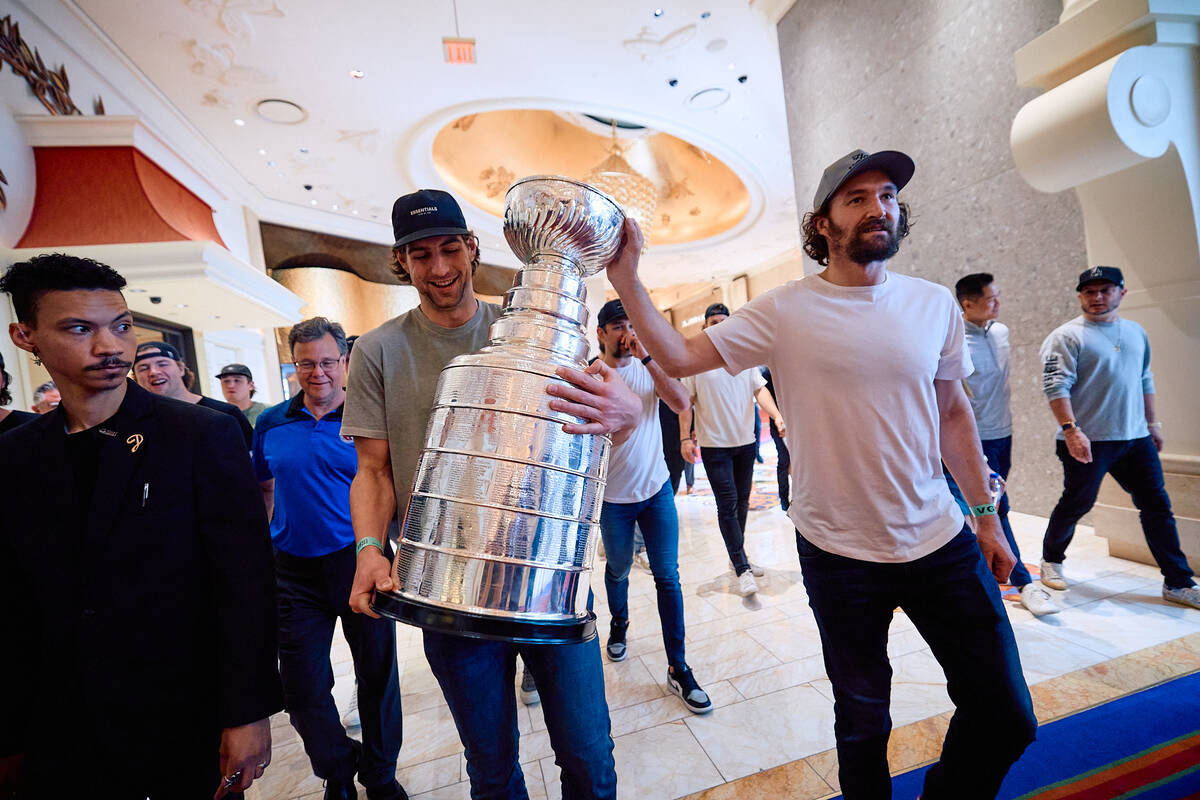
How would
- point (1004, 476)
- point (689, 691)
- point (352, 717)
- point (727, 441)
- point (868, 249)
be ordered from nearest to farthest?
point (868, 249)
point (689, 691)
point (352, 717)
point (1004, 476)
point (727, 441)

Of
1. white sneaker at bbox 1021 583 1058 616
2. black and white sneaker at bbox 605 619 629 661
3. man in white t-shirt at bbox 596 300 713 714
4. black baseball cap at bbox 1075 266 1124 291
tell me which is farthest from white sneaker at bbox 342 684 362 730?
black baseball cap at bbox 1075 266 1124 291

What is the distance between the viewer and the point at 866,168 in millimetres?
1589

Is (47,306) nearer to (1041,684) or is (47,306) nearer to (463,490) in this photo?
(463,490)

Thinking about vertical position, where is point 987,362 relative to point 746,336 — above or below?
below

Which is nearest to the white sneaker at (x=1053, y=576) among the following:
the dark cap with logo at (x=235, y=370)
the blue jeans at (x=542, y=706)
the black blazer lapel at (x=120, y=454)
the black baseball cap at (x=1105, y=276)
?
the black baseball cap at (x=1105, y=276)

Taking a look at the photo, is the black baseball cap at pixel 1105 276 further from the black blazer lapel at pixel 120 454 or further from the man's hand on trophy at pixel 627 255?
the black blazer lapel at pixel 120 454

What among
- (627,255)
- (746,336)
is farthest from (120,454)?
(746,336)

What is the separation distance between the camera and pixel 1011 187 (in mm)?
4375

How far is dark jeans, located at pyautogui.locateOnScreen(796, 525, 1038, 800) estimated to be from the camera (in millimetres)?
1372

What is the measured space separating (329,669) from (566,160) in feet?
40.6

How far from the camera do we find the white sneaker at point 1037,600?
3.04 metres

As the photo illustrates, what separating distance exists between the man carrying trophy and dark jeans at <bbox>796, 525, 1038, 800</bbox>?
0.71 meters

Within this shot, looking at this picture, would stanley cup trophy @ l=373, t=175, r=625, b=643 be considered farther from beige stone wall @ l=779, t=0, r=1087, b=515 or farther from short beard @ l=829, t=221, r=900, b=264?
beige stone wall @ l=779, t=0, r=1087, b=515

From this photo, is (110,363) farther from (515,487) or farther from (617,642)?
(617,642)
